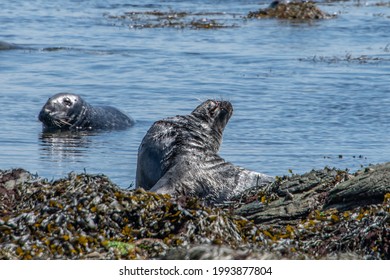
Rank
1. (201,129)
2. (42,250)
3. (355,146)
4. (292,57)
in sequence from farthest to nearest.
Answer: (292,57) < (355,146) < (201,129) < (42,250)

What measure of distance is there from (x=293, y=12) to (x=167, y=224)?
23928mm

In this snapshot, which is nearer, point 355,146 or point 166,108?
point 355,146

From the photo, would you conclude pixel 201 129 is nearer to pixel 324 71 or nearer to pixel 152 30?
pixel 324 71

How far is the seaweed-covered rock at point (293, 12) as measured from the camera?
29453mm

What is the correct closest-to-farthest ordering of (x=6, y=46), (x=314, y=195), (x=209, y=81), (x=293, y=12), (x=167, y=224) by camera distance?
(x=167, y=224), (x=314, y=195), (x=209, y=81), (x=6, y=46), (x=293, y=12)

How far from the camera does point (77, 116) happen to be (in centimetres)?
1480

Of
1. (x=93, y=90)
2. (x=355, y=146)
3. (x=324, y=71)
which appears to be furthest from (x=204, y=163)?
(x=324, y=71)

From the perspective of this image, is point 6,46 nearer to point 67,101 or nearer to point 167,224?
point 67,101

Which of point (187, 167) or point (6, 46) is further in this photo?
point (6, 46)

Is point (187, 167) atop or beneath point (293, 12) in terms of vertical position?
atop

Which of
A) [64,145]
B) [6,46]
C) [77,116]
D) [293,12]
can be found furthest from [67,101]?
[293,12]

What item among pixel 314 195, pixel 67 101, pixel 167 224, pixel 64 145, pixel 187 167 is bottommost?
pixel 64 145

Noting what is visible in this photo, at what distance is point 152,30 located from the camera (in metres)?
26.0
